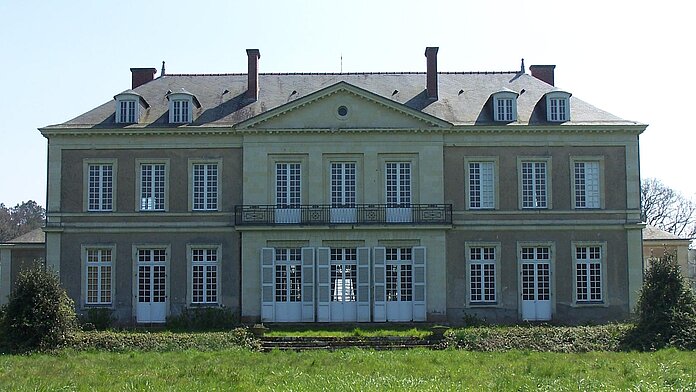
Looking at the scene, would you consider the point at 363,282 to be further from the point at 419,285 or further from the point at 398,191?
the point at 398,191

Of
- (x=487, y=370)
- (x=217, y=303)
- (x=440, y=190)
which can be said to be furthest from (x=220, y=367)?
(x=440, y=190)

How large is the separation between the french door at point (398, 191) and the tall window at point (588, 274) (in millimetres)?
6217

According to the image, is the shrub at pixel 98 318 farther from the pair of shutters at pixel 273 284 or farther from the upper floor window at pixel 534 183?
the upper floor window at pixel 534 183

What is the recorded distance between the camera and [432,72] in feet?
112

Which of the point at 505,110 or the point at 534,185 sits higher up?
the point at 505,110

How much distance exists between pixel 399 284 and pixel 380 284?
2.28 feet

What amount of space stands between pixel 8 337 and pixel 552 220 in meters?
18.3

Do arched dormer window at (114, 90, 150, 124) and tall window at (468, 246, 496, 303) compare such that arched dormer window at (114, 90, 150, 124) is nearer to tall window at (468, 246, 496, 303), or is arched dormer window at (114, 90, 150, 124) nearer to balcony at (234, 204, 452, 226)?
balcony at (234, 204, 452, 226)

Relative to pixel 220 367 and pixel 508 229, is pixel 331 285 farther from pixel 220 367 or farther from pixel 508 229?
pixel 220 367

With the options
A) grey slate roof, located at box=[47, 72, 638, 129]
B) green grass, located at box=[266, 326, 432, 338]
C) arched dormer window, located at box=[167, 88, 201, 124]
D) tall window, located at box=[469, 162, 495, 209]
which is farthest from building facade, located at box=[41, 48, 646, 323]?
green grass, located at box=[266, 326, 432, 338]

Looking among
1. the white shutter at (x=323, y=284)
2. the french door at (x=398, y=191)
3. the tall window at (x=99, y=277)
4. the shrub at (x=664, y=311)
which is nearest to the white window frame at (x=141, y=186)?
the tall window at (x=99, y=277)

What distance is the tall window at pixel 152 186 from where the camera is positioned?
32.4 metres

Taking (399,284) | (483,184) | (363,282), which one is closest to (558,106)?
(483,184)

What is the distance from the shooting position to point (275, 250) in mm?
31906
